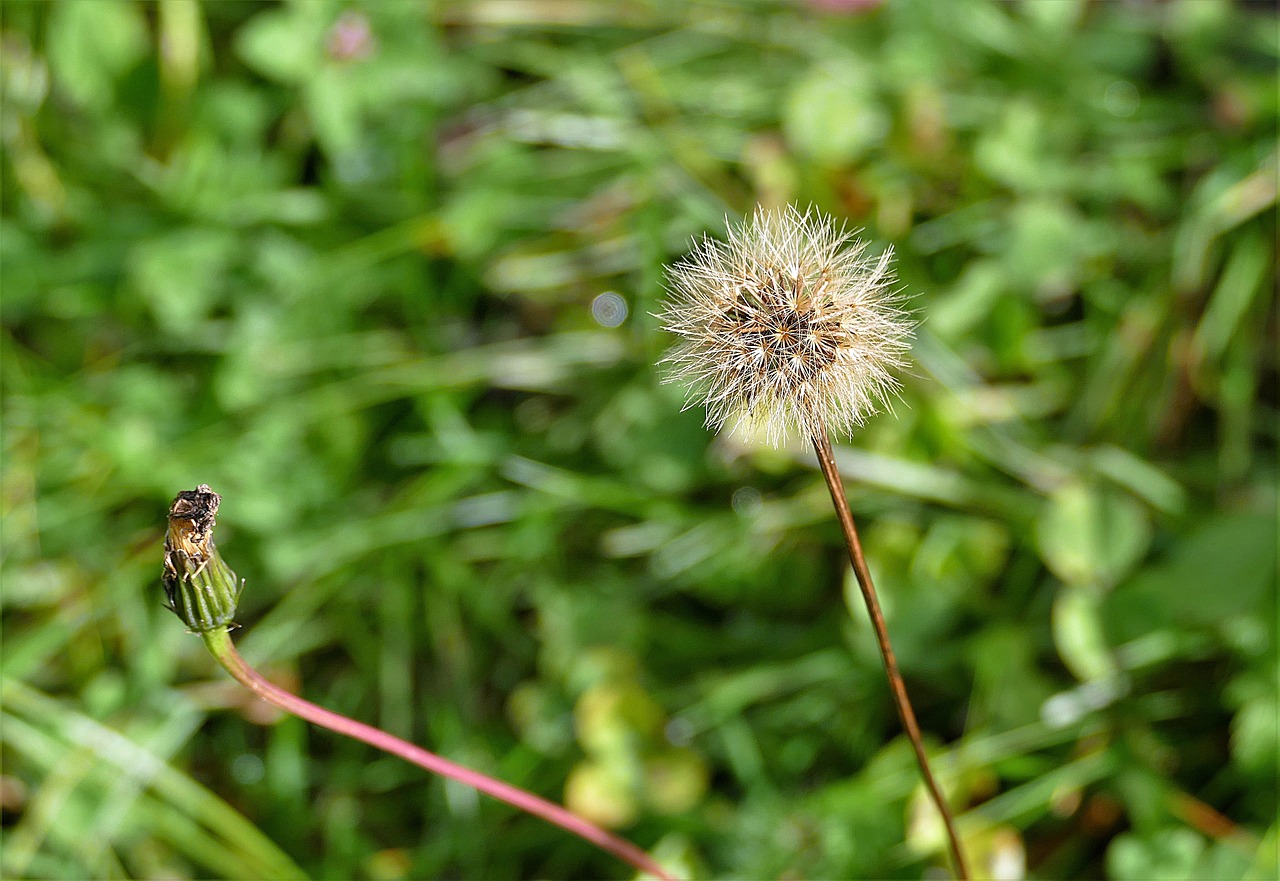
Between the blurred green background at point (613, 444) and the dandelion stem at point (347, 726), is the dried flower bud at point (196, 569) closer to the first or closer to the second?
the dandelion stem at point (347, 726)

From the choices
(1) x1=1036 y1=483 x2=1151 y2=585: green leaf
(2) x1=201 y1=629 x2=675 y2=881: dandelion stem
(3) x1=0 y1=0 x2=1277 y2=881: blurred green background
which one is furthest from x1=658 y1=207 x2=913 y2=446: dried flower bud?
(1) x1=1036 y1=483 x2=1151 y2=585: green leaf

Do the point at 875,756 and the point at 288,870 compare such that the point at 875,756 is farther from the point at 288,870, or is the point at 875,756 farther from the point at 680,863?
the point at 288,870

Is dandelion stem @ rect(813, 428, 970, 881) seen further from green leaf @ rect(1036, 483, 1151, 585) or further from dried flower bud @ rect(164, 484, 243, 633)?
green leaf @ rect(1036, 483, 1151, 585)

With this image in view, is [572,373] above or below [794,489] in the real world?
above

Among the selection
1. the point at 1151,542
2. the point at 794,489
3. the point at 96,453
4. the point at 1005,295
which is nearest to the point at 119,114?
the point at 96,453

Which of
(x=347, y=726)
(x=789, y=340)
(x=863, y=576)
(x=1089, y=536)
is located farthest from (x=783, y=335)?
(x=1089, y=536)

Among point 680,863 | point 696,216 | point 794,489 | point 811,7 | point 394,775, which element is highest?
point 811,7

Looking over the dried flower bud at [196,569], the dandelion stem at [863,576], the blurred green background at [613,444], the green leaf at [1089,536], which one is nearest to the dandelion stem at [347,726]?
the dried flower bud at [196,569]
